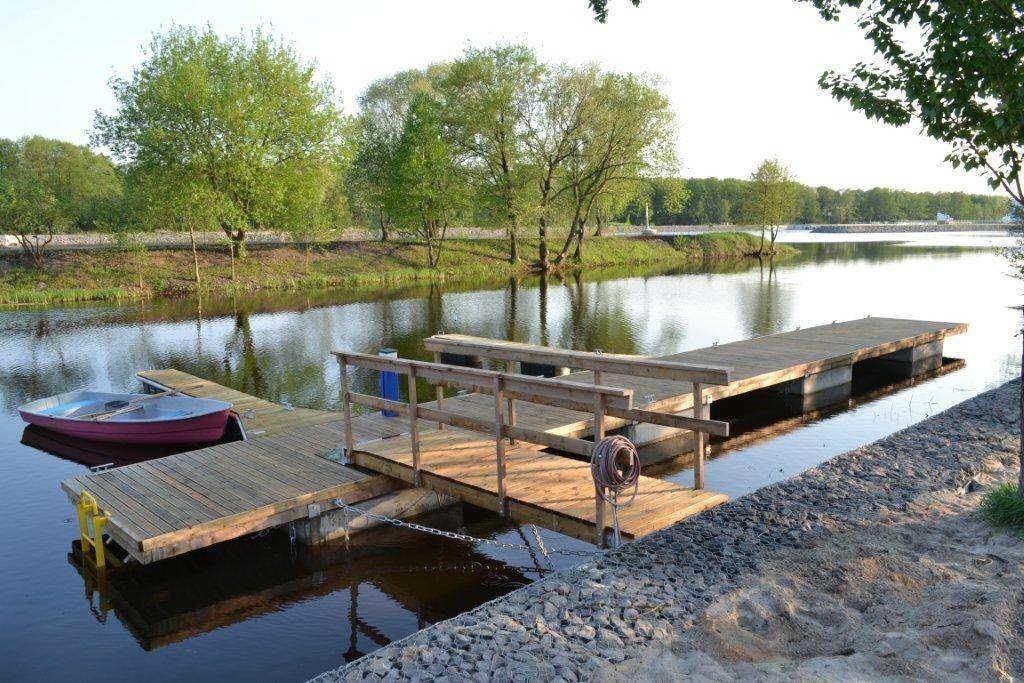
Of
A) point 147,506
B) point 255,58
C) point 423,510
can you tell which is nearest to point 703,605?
point 423,510

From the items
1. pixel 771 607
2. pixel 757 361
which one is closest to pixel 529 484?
pixel 771 607

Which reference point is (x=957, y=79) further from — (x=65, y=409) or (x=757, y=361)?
(x=65, y=409)

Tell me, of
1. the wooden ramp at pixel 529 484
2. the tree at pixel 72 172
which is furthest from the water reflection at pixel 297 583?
the tree at pixel 72 172

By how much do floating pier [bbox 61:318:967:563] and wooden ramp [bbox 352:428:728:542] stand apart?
18 mm

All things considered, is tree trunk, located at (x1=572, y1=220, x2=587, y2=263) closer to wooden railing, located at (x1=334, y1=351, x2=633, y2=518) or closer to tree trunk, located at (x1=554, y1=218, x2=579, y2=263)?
tree trunk, located at (x1=554, y1=218, x2=579, y2=263)

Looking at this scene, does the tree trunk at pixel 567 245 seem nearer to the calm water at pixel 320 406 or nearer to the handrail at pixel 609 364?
the calm water at pixel 320 406

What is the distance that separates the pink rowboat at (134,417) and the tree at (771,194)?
2550 inches

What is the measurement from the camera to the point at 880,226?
139750 millimetres

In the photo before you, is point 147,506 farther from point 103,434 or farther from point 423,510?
point 103,434

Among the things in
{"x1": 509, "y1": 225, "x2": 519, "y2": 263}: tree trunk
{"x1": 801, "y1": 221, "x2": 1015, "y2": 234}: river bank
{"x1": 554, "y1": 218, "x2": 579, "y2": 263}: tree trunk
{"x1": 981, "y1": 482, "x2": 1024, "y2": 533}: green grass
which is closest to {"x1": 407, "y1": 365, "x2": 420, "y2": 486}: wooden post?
{"x1": 981, "y1": 482, "x2": 1024, "y2": 533}: green grass

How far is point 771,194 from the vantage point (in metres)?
69.4

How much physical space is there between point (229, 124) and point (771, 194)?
49649mm

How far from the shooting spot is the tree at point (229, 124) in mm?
38000

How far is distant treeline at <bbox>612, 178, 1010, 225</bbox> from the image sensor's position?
130 meters
